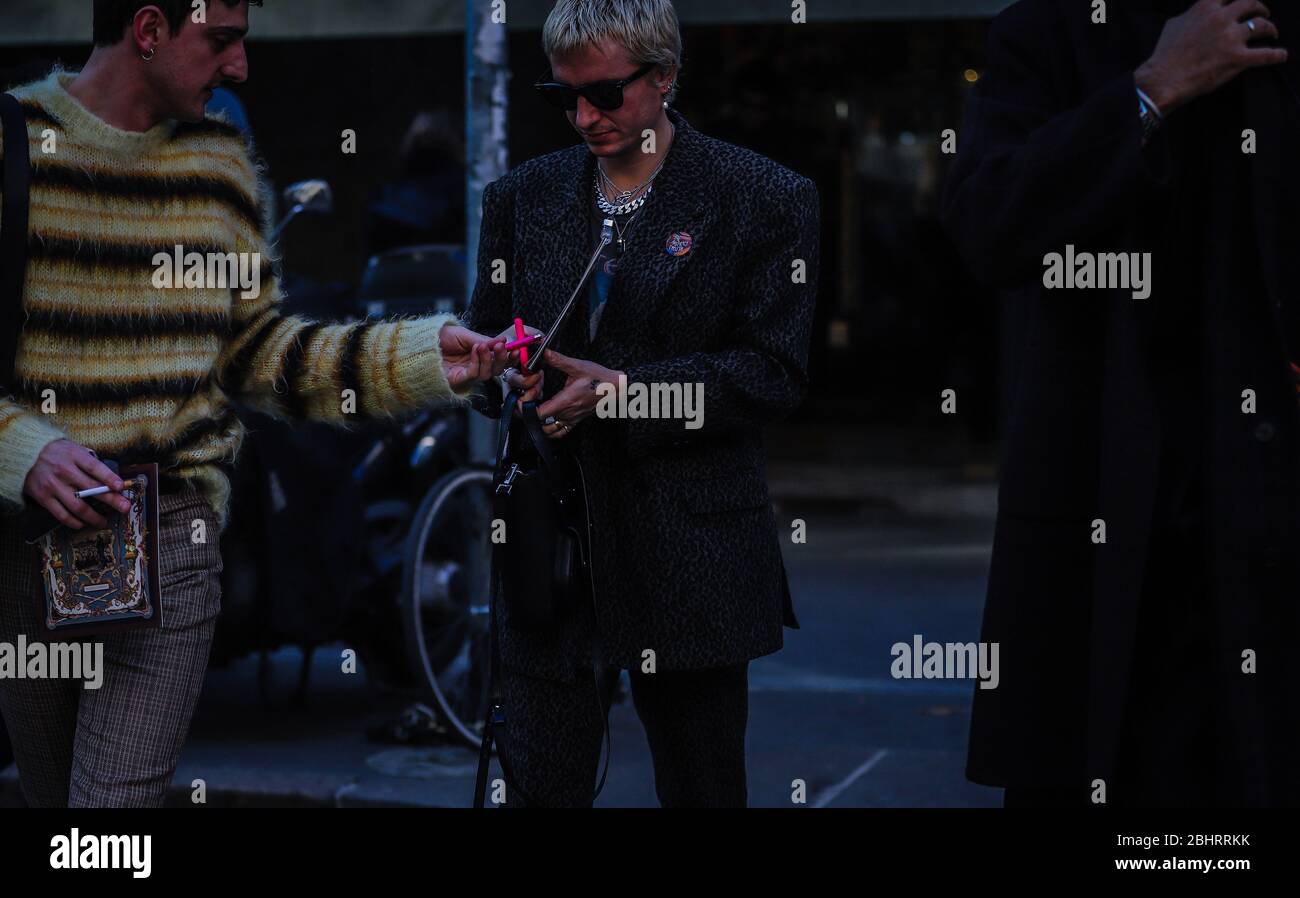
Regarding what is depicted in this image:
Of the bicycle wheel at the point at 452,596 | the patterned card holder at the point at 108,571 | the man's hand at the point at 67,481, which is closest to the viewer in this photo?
the man's hand at the point at 67,481

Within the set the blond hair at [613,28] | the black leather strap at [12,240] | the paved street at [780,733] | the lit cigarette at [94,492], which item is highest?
the blond hair at [613,28]

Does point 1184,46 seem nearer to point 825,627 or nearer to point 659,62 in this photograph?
point 659,62

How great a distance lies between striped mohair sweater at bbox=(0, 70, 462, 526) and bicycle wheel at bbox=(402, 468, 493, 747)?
7.86 ft

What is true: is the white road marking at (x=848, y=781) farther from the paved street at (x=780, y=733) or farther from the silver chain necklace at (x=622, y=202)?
the silver chain necklace at (x=622, y=202)

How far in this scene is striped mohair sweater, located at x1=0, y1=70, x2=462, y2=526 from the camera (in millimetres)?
3111

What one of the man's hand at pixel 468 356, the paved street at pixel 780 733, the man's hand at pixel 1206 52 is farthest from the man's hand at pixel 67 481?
the paved street at pixel 780 733

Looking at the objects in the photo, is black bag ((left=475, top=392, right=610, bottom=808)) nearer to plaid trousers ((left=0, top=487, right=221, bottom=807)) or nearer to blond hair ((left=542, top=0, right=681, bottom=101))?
plaid trousers ((left=0, top=487, right=221, bottom=807))

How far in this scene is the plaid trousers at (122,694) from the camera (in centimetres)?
317

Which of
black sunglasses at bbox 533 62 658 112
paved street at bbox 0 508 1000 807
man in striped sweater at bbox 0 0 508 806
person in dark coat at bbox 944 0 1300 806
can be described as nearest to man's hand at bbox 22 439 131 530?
man in striped sweater at bbox 0 0 508 806

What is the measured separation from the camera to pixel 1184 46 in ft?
9.14

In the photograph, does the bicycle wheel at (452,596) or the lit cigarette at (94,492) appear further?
the bicycle wheel at (452,596)

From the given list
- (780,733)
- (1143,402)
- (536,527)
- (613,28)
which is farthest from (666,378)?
(780,733)

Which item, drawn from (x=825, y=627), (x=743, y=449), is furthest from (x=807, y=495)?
(x=743, y=449)

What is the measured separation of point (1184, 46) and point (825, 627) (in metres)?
5.84
